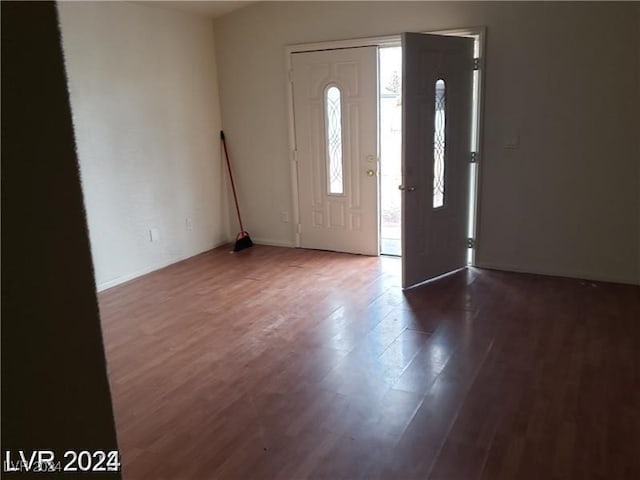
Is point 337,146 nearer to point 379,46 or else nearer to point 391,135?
point 379,46

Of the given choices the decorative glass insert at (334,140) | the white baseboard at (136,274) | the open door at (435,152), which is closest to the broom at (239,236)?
the white baseboard at (136,274)

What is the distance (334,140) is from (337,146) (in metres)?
0.07

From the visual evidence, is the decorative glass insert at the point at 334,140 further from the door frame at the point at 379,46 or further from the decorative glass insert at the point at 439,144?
the decorative glass insert at the point at 439,144

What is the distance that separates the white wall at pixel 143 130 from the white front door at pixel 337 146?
1029 mm

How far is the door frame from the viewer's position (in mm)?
4355

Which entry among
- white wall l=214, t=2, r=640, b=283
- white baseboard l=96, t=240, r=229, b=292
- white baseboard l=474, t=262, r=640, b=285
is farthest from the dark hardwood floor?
white wall l=214, t=2, r=640, b=283

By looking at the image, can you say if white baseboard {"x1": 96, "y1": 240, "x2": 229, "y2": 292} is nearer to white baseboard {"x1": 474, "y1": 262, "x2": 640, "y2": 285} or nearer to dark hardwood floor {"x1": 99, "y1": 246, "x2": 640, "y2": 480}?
dark hardwood floor {"x1": 99, "y1": 246, "x2": 640, "y2": 480}

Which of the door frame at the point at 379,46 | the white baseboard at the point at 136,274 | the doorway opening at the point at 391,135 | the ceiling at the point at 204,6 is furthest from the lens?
the doorway opening at the point at 391,135

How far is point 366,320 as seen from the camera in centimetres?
364

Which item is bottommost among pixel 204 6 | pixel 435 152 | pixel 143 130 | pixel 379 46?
pixel 435 152

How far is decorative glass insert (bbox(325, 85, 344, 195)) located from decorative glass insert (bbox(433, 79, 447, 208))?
1.16 meters

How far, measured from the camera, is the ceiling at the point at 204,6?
4.78 meters

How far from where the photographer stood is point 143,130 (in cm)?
481

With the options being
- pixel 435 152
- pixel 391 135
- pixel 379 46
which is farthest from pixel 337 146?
pixel 391 135
